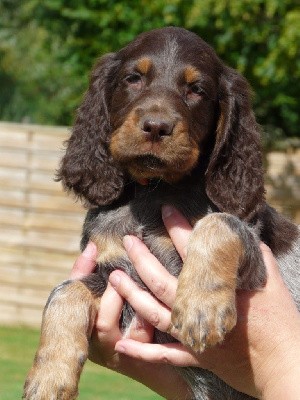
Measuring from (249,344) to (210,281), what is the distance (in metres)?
0.40

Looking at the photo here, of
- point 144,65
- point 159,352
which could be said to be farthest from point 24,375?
point 159,352

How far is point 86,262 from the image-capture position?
17.4 feet

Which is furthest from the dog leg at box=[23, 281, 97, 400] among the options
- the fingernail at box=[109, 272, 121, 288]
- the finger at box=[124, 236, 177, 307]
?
the finger at box=[124, 236, 177, 307]

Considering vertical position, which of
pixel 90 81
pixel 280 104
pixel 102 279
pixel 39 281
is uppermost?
pixel 90 81

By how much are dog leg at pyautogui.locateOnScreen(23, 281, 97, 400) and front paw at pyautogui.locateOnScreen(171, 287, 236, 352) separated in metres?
0.60

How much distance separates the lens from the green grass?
33.4 feet

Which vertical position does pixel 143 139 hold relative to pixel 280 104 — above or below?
above

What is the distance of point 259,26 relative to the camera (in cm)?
1309

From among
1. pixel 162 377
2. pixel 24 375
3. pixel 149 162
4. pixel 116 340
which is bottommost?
pixel 24 375

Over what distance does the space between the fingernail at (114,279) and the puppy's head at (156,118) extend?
1.75ft

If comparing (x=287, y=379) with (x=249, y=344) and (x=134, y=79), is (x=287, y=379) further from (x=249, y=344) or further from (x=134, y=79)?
(x=134, y=79)

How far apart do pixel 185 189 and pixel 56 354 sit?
117 cm

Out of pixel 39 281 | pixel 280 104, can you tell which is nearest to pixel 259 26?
pixel 280 104

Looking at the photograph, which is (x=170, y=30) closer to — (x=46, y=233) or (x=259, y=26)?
(x=259, y=26)
